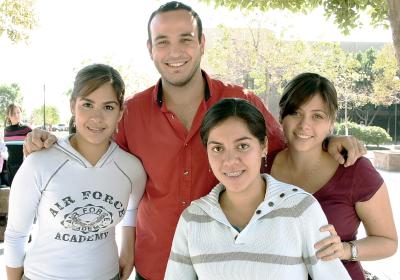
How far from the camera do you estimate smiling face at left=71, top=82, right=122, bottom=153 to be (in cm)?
248

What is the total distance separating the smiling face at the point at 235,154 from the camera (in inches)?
79.6

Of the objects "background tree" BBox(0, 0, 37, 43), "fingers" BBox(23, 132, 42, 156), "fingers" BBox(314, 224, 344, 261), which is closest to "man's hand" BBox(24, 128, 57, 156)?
"fingers" BBox(23, 132, 42, 156)

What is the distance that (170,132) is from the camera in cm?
271

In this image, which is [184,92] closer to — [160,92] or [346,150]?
[160,92]

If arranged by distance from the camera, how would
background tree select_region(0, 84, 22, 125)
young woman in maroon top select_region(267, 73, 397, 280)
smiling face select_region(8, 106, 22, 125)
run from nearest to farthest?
young woman in maroon top select_region(267, 73, 397, 280) → smiling face select_region(8, 106, 22, 125) → background tree select_region(0, 84, 22, 125)

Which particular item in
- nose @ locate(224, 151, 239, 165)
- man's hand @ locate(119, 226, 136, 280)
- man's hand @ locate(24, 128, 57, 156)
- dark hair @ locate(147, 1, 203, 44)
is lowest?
man's hand @ locate(119, 226, 136, 280)

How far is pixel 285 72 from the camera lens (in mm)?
20141

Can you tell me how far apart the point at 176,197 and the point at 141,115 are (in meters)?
0.59

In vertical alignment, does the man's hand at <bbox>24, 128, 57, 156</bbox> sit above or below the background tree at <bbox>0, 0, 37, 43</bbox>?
below

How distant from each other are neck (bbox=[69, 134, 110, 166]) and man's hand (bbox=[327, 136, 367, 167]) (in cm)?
134

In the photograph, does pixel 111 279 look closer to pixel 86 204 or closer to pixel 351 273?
pixel 86 204

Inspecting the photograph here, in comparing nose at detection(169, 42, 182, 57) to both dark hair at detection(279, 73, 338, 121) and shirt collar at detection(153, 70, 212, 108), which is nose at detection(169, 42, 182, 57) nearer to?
shirt collar at detection(153, 70, 212, 108)

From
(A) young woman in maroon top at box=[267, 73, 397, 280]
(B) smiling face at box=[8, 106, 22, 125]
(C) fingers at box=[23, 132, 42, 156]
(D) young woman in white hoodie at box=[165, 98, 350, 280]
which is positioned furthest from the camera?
(B) smiling face at box=[8, 106, 22, 125]

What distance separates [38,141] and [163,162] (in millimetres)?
738
